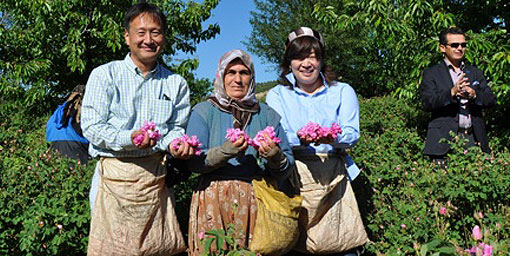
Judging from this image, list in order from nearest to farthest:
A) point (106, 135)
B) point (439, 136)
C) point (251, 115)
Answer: point (106, 135) < point (251, 115) < point (439, 136)

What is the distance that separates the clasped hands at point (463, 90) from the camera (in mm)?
3781

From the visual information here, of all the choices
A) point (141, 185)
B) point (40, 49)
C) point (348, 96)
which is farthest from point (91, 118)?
point (40, 49)

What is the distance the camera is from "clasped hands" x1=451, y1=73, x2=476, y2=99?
3.78 meters

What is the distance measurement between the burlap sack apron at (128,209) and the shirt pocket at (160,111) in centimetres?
19

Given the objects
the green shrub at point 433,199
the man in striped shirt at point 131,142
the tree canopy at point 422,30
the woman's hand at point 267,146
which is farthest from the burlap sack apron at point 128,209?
the tree canopy at point 422,30

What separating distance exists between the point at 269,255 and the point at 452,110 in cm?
237

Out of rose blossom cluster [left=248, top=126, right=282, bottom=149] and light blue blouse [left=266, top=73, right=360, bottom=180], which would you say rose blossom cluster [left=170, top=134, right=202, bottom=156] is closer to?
rose blossom cluster [left=248, top=126, right=282, bottom=149]

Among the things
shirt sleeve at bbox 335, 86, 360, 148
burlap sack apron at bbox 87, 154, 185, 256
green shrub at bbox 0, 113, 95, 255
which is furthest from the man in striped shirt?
shirt sleeve at bbox 335, 86, 360, 148

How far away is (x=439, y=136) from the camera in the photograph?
4098mm

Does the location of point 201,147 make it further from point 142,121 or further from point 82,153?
point 82,153

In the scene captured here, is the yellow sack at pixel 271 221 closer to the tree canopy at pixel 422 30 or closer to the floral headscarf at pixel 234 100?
the floral headscarf at pixel 234 100

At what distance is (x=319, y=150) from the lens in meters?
3.03

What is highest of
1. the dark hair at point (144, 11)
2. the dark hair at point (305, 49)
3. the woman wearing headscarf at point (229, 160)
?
the dark hair at point (144, 11)

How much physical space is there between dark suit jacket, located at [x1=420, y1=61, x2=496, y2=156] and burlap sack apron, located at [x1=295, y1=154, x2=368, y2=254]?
1.43m
